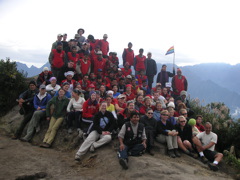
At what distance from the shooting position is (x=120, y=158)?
18.3ft

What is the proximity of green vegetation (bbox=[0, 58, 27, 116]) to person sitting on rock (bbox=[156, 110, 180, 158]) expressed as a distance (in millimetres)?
8330

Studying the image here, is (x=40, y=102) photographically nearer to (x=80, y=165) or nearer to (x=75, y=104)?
(x=75, y=104)

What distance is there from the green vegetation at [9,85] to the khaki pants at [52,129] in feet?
14.7

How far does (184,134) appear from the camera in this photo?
7.83 meters

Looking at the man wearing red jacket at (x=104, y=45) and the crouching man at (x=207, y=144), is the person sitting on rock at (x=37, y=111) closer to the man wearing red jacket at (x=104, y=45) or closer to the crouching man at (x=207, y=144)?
the crouching man at (x=207, y=144)

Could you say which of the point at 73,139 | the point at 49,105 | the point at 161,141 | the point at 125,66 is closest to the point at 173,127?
the point at 161,141

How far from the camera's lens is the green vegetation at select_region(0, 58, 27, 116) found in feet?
36.7

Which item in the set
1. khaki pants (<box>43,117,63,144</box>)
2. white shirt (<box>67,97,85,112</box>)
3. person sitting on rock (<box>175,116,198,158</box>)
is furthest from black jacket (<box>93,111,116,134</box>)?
person sitting on rock (<box>175,116,198,158</box>)

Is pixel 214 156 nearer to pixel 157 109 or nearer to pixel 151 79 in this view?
pixel 157 109

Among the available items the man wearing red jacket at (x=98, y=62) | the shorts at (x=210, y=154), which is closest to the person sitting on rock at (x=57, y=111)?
the man wearing red jacket at (x=98, y=62)

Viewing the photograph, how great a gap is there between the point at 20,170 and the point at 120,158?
2.61 meters

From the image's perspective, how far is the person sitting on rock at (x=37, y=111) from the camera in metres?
8.21

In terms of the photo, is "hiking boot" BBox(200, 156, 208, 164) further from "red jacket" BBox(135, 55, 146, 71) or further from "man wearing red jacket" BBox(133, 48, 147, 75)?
"red jacket" BBox(135, 55, 146, 71)

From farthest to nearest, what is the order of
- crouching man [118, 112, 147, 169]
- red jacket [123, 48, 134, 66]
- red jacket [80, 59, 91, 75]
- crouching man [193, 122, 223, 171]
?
1. red jacket [123, 48, 134, 66]
2. red jacket [80, 59, 91, 75]
3. crouching man [193, 122, 223, 171]
4. crouching man [118, 112, 147, 169]
